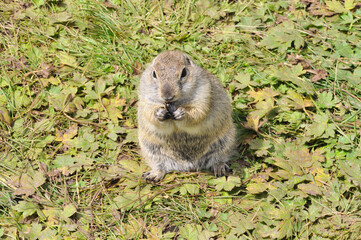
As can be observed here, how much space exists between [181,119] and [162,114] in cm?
19

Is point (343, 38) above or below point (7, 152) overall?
above

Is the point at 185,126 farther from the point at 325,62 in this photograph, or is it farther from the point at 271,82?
the point at 325,62

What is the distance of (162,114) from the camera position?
3877 millimetres

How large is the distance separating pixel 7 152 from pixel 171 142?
6.43 feet

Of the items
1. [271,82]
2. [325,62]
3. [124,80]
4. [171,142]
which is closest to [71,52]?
[124,80]

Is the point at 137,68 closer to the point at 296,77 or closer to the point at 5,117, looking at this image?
the point at 5,117

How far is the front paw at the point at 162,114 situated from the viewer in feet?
12.7

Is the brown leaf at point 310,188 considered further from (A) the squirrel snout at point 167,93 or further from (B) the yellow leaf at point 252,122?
(A) the squirrel snout at point 167,93

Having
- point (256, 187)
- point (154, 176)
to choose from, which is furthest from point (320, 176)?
point (154, 176)

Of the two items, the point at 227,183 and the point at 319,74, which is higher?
the point at 319,74

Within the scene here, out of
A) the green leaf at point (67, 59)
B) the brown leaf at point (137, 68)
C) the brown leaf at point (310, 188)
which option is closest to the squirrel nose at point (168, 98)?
the brown leaf at point (310, 188)

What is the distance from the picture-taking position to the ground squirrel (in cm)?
385

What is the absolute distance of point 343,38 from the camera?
5.61 m

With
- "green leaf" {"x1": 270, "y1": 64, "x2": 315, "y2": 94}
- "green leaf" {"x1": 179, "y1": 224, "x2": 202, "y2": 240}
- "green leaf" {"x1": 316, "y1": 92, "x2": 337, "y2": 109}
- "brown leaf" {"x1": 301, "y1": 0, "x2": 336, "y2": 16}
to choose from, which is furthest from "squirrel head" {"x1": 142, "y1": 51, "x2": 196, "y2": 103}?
"brown leaf" {"x1": 301, "y1": 0, "x2": 336, "y2": 16}
